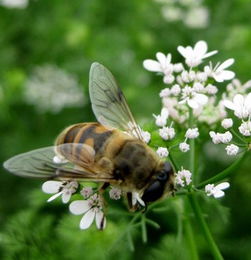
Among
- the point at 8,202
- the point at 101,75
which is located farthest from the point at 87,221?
the point at 8,202

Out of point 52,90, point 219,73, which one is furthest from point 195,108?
point 52,90

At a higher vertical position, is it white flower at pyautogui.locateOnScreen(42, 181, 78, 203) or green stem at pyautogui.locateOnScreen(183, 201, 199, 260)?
white flower at pyautogui.locateOnScreen(42, 181, 78, 203)

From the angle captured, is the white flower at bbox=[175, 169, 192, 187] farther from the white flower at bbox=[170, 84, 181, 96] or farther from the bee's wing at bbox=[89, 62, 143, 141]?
the white flower at bbox=[170, 84, 181, 96]

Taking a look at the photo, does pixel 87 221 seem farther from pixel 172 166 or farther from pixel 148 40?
pixel 148 40

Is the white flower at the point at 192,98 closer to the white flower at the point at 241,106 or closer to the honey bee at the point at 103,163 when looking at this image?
the white flower at the point at 241,106

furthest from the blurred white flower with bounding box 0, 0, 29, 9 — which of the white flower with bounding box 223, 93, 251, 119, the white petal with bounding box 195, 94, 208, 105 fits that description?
the white flower with bounding box 223, 93, 251, 119

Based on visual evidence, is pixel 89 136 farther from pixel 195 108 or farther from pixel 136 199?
pixel 195 108

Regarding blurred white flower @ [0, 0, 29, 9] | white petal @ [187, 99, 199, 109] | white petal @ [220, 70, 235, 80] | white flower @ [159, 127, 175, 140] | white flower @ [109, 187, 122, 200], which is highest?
blurred white flower @ [0, 0, 29, 9]
